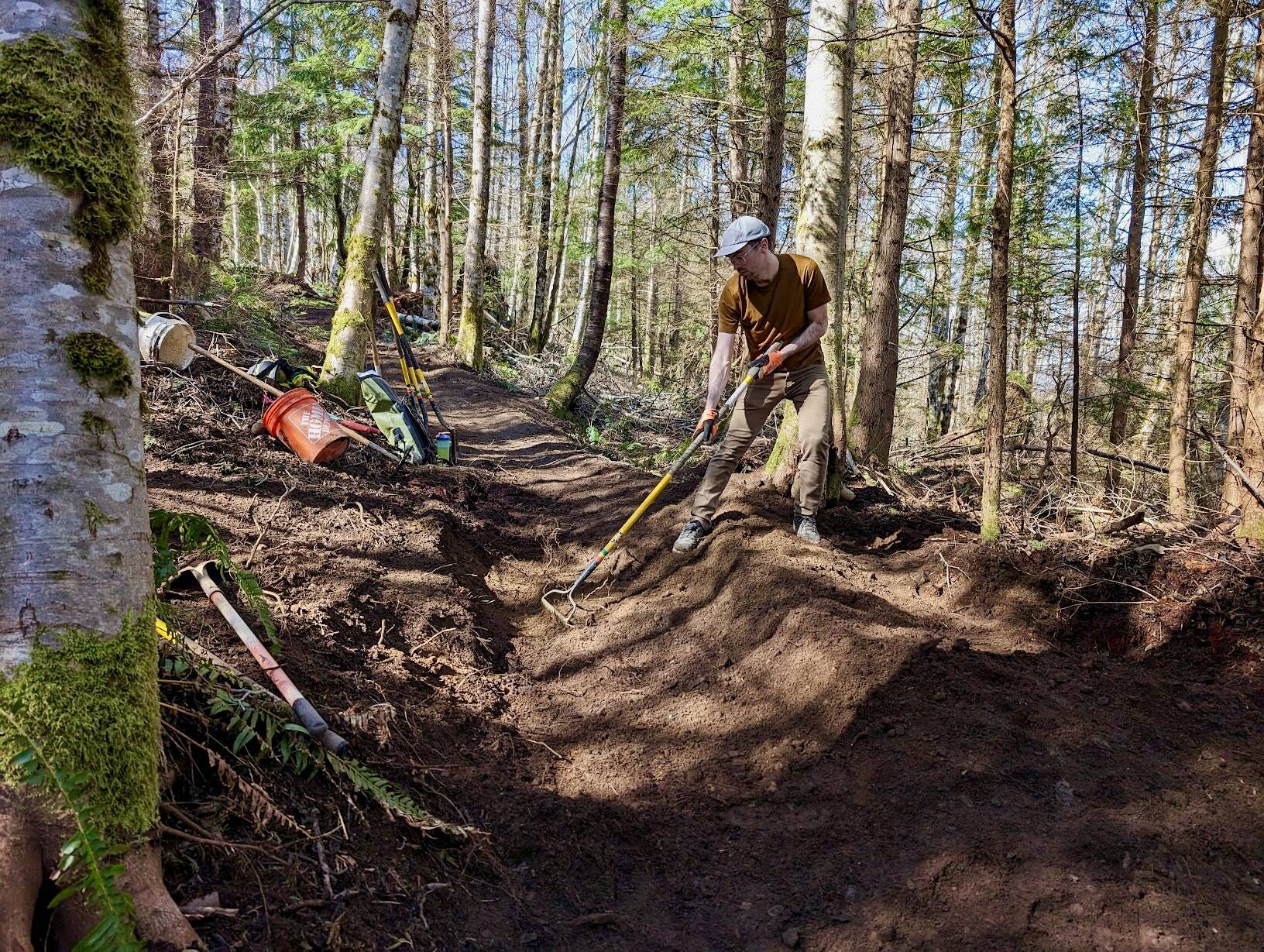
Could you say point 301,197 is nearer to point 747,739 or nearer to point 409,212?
point 409,212

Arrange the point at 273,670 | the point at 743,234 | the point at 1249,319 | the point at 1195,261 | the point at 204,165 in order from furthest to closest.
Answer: the point at 204,165, the point at 1195,261, the point at 1249,319, the point at 743,234, the point at 273,670

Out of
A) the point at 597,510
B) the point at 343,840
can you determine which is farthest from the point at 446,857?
the point at 597,510

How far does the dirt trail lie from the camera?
8.07 ft

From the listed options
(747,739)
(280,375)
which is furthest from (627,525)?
(280,375)

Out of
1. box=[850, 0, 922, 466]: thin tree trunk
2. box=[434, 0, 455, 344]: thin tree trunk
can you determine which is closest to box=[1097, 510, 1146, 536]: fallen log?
box=[850, 0, 922, 466]: thin tree trunk

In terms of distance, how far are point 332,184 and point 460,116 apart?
415 cm

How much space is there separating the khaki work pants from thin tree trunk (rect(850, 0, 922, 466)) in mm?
2457

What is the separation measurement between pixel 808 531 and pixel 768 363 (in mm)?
1258

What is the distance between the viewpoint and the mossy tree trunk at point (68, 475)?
1.54m

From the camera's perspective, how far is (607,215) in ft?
39.8

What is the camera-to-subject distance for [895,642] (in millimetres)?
3910

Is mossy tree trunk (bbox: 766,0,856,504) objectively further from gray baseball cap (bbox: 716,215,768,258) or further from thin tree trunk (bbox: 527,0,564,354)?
thin tree trunk (bbox: 527,0,564,354)

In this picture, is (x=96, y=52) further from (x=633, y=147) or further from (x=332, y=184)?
(x=332, y=184)

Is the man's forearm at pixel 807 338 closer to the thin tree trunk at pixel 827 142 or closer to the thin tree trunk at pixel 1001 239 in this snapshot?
the thin tree trunk at pixel 827 142
